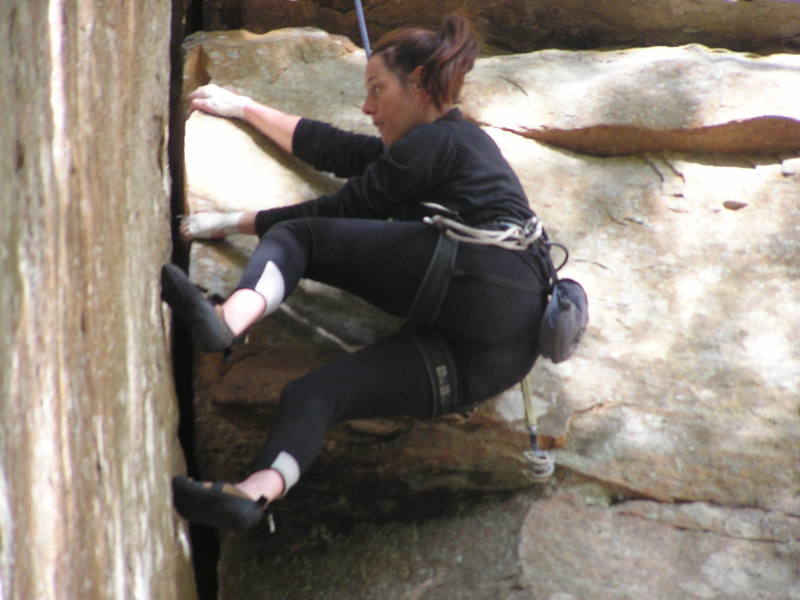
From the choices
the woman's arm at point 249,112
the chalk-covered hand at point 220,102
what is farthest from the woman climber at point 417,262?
the chalk-covered hand at point 220,102

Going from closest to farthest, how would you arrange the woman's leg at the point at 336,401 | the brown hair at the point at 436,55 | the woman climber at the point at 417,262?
the woman's leg at the point at 336,401 → the woman climber at the point at 417,262 → the brown hair at the point at 436,55

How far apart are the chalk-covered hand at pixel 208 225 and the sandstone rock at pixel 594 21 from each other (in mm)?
1884

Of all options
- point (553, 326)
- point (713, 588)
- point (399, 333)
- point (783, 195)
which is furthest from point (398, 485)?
point (783, 195)

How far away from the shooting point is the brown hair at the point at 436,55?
8.54 feet

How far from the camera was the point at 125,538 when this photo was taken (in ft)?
5.83

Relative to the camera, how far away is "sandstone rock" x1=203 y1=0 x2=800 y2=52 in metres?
4.39

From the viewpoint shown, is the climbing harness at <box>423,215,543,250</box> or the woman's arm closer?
the climbing harness at <box>423,215,543,250</box>

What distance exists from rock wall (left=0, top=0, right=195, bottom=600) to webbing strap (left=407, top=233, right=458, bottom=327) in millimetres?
645

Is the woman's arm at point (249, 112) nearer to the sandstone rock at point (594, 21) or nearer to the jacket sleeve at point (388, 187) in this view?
the jacket sleeve at point (388, 187)

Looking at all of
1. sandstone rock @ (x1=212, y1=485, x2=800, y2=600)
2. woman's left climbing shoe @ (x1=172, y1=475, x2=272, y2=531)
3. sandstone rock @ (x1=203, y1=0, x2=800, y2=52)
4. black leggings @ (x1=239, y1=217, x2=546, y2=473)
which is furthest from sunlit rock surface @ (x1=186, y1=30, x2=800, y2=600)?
sandstone rock @ (x1=203, y1=0, x2=800, y2=52)

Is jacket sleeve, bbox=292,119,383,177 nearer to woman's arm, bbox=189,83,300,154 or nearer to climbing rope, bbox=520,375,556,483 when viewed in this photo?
woman's arm, bbox=189,83,300,154

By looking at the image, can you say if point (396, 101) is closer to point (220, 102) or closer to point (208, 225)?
point (208, 225)

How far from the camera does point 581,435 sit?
2750 millimetres

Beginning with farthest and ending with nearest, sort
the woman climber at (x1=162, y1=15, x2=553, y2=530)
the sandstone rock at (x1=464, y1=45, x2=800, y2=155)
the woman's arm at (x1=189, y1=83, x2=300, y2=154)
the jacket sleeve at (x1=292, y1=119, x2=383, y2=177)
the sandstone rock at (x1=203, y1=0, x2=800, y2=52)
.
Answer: the sandstone rock at (x1=203, y1=0, x2=800, y2=52), the sandstone rock at (x1=464, y1=45, x2=800, y2=155), the woman's arm at (x1=189, y1=83, x2=300, y2=154), the jacket sleeve at (x1=292, y1=119, x2=383, y2=177), the woman climber at (x1=162, y1=15, x2=553, y2=530)
